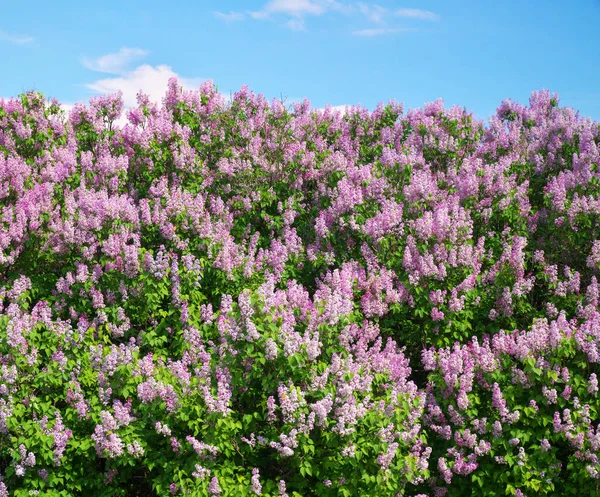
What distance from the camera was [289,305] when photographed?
977 cm

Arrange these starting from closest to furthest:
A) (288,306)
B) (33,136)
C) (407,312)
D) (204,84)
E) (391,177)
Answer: (288,306), (407,312), (391,177), (33,136), (204,84)

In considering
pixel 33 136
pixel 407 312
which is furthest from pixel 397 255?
pixel 33 136

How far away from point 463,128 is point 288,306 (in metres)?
9.91

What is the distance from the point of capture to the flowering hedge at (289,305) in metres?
8.82

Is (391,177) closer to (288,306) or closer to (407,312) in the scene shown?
(407,312)

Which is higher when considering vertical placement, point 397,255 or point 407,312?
point 397,255

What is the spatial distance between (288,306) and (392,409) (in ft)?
6.68

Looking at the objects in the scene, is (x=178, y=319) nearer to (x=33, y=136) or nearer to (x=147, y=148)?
(x=147, y=148)

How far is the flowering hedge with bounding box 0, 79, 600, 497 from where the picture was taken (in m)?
8.82

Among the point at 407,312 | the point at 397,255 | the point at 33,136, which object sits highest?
the point at 33,136

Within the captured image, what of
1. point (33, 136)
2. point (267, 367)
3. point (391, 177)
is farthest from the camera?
point (33, 136)

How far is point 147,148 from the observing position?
50.7ft

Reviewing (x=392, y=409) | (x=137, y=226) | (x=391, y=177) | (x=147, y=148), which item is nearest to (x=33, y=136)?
(x=147, y=148)

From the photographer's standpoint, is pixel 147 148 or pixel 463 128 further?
pixel 463 128
